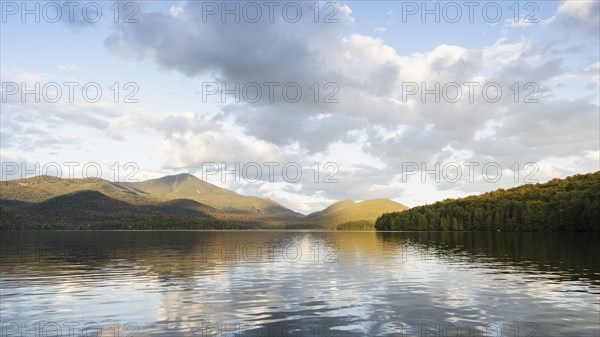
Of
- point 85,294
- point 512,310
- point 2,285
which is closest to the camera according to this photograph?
point 512,310

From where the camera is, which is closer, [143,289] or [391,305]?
[391,305]

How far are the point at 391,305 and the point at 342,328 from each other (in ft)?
33.6

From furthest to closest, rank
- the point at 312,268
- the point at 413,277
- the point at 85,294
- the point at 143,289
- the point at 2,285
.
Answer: the point at 312,268 < the point at 413,277 < the point at 2,285 < the point at 143,289 < the point at 85,294

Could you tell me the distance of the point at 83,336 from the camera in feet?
102

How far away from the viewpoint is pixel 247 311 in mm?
39406

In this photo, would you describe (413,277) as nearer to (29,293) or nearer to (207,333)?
(207,333)

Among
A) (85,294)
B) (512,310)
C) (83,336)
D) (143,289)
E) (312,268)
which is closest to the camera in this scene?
(83,336)

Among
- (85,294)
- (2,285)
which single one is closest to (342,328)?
(85,294)

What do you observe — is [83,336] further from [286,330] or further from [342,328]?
[342,328]

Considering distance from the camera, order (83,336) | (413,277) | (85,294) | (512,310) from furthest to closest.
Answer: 1. (413,277)
2. (85,294)
3. (512,310)
4. (83,336)

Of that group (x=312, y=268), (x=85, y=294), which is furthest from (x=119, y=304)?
(x=312, y=268)

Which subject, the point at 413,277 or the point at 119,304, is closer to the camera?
the point at 119,304

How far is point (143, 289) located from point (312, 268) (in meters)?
30.9

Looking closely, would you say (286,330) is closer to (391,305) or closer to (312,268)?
(391,305)
